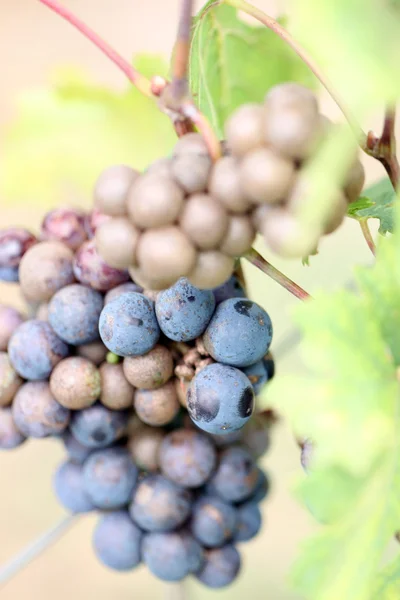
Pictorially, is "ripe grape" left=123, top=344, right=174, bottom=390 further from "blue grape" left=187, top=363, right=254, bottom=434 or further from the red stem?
the red stem

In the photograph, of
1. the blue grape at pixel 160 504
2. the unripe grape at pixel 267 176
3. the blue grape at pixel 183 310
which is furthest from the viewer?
the blue grape at pixel 160 504

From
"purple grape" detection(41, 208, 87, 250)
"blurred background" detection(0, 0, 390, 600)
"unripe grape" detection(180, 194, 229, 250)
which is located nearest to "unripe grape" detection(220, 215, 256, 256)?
"unripe grape" detection(180, 194, 229, 250)

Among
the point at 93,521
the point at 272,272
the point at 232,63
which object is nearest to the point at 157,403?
the point at 272,272

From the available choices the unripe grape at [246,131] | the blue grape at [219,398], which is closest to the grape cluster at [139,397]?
the blue grape at [219,398]

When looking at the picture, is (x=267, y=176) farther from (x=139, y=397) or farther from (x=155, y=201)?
(x=139, y=397)

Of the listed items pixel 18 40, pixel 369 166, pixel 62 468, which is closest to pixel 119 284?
pixel 62 468

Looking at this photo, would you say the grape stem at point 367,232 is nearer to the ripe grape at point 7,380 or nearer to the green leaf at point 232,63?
the green leaf at point 232,63
